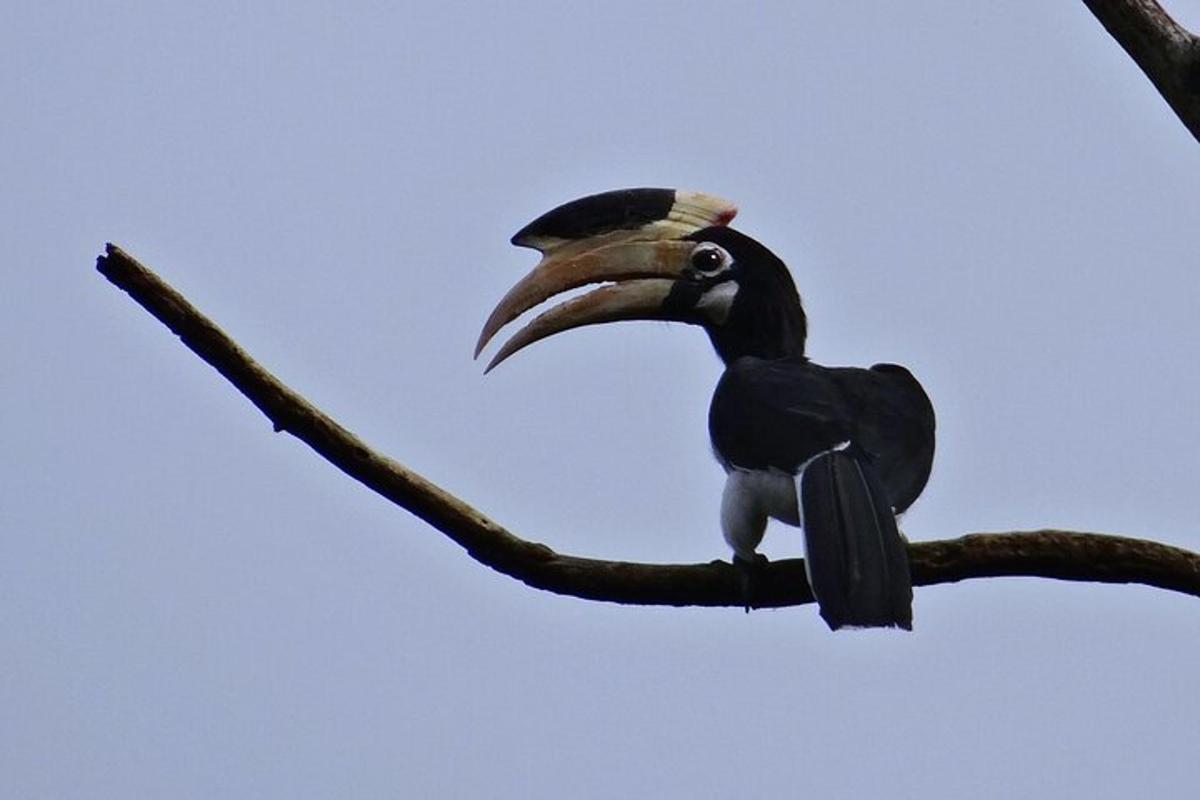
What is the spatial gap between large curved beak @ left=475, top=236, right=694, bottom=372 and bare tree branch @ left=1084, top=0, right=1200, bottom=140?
189 centimetres

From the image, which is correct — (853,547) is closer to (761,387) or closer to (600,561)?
(600,561)

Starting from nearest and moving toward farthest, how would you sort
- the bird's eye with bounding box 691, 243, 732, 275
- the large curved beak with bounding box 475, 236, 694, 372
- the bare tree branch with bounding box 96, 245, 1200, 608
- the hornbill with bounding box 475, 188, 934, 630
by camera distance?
the bare tree branch with bounding box 96, 245, 1200, 608 → the hornbill with bounding box 475, 188, 934, 630 → the large curved beak with bounding box 475, 236, 694, 372 → the bird's eye with bounding box 691, 243, 732, 275

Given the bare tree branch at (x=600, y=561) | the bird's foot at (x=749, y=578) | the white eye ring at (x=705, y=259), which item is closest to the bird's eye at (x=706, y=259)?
the white eye ring at (x=705, y=259)

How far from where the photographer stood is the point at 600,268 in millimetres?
5598

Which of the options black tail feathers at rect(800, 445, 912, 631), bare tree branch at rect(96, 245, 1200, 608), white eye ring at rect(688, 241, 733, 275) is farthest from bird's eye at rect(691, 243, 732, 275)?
bare tree branch at rect(96, 245, 1200, 608)

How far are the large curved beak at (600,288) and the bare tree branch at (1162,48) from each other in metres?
1.89

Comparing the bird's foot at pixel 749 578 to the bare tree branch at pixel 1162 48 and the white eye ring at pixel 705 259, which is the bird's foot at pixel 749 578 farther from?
the white eye ring at pixel 705 259

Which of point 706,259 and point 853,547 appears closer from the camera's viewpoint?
point 853,547

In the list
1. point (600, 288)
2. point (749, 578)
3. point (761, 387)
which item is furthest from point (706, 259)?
point (749, 578)

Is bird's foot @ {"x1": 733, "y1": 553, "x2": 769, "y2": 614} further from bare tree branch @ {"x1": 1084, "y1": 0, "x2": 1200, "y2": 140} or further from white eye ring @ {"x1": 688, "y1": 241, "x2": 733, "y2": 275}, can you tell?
white eye ring @ {"x1": 688, "y1": 241, "x2": 733, "y2": 275}

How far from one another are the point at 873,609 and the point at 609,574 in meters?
0.53

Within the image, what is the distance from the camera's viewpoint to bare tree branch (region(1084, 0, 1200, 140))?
3.94 m

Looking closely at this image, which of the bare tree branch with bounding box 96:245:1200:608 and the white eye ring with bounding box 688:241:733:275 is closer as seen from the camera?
the bare tree branch with bounding box 96:245:1200:608

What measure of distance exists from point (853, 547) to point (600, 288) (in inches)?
72.0
